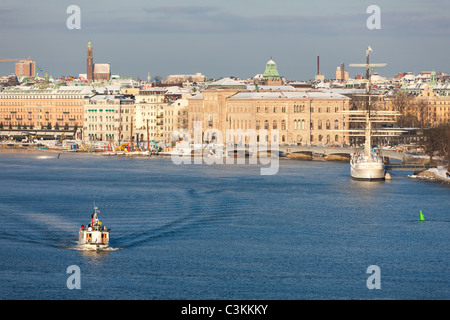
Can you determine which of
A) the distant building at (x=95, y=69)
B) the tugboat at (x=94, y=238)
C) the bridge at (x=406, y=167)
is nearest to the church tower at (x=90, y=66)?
the distant building at (x=95, y=69)

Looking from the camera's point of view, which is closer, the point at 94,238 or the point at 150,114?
the point at 94,238

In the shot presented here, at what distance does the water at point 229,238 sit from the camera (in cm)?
2172

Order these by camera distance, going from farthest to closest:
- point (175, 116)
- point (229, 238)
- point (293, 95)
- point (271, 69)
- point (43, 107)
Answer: point (43, 107), point (271, 69), point (175, 116), point (293, 95), point (229, 238)

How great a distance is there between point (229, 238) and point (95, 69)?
390 ft

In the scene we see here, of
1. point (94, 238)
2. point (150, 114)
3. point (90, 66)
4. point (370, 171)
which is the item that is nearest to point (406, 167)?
point (370, 171)

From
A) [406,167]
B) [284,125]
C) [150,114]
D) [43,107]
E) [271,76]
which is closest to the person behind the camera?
[406,167]

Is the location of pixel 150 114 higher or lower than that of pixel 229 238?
higher

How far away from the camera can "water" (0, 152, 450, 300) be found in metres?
21.7

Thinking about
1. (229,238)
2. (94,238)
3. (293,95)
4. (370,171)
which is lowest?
(229,238)

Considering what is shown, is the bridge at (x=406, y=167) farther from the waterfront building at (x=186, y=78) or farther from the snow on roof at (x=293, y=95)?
the waterfront building at (x=186, y=78)

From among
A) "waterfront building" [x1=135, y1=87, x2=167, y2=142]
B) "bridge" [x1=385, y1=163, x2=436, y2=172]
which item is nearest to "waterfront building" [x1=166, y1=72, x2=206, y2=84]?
"waterfront building" [x1=135, y1=87, x2=167, y2=142]

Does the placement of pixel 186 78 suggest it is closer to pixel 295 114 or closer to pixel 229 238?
pixel 295 114

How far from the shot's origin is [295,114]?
73.9 metres

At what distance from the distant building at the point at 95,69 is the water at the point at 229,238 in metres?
97.7
